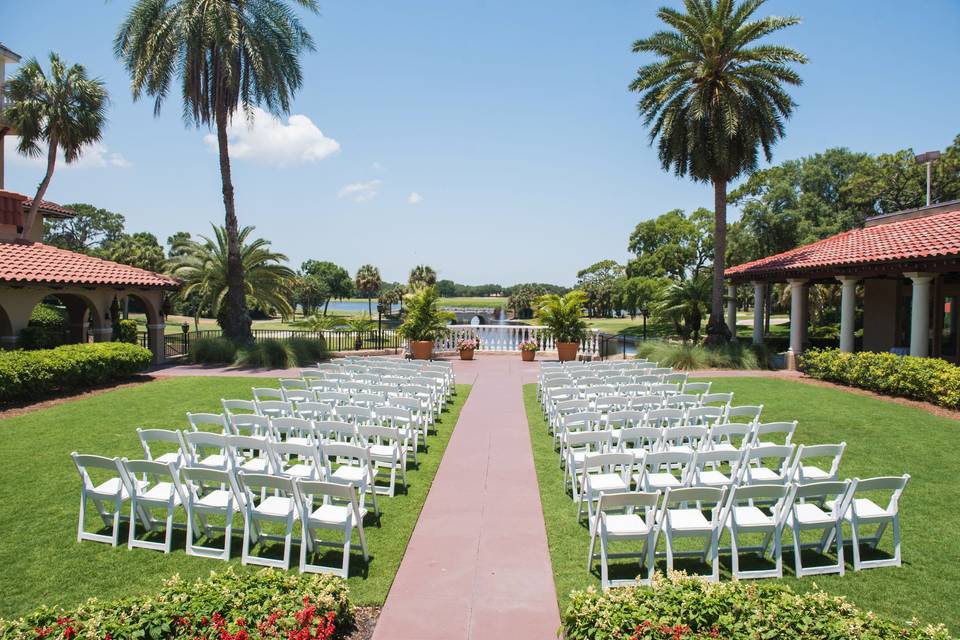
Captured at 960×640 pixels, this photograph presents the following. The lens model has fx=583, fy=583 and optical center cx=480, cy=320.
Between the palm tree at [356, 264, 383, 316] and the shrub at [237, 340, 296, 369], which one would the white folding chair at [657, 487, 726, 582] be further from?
the palm tree at [356, 264, 383, 316]

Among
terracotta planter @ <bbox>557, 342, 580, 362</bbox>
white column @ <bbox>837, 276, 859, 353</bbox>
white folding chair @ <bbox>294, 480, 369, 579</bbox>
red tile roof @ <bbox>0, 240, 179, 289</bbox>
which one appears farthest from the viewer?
terracotta planter @ <bbox>557, 342, 580, 362</bbox>

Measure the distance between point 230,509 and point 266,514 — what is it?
36cm

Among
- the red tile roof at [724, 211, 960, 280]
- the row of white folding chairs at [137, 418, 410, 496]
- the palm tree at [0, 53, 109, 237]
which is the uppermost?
the palm tree at [0, 53, 109, 237]

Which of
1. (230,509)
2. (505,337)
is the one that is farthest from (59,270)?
(505,337)

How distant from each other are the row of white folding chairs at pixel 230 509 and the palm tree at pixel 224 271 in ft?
67.2

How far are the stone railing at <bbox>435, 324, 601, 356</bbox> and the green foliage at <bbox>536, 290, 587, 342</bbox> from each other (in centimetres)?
75

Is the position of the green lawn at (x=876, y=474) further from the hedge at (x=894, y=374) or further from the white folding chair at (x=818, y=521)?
the hedge at (x=894, y=374)

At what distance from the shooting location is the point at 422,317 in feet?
74.6

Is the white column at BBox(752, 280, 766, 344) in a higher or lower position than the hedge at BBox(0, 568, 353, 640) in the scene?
higher

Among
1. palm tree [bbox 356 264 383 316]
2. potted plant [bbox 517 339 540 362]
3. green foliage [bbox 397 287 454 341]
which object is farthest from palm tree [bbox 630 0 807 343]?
palm tree [bbox 356 264 383 316]

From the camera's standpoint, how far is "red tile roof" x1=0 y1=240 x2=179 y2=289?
16266mm

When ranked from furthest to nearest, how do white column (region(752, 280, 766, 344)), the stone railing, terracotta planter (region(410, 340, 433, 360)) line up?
white column (region(752, 280, 766, 344)) < the stone railing < terracotta planter (region(410, 340, 433, 360))

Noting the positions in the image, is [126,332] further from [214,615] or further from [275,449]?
[214,615]

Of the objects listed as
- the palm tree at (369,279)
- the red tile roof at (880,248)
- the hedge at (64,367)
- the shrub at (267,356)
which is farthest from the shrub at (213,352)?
the palm tree at (369,279)
